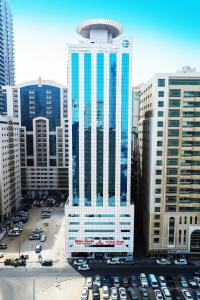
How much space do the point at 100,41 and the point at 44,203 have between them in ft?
270

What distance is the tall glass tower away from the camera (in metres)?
72.6

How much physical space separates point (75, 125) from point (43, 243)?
40495mm

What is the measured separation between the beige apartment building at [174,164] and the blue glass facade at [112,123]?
10658 mm

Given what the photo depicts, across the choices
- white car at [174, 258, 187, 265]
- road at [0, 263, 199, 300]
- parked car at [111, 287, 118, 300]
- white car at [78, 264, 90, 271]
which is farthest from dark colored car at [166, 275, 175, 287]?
white car at [78, 264, 90, 271]

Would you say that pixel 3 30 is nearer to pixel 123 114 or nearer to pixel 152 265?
pixel 123 114

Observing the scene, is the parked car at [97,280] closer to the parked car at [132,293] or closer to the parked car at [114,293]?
the parked car at [114,293]

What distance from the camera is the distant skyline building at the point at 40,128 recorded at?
458 ft

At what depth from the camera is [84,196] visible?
76.6 m

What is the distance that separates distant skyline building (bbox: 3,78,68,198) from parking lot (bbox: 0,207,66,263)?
2990cm

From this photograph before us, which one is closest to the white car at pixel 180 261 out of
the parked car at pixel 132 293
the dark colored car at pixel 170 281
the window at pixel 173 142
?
the dark colored car at pixel 170 281

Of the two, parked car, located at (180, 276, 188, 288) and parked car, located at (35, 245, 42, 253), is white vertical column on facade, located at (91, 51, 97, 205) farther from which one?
parked car, located at (180, 276, 188, 288)

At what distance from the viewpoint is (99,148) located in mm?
75375

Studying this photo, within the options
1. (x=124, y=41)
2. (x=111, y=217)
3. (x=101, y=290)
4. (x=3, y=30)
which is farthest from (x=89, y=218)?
(x=3, y=30)

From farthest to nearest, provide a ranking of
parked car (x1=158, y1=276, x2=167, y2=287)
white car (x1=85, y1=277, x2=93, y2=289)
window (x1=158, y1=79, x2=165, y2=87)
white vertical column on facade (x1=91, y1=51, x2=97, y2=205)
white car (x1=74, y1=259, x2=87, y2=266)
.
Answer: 1. white car (x1=74, y1=259, x2=87, y2=266)
2. window (x1=158, y1=79, x2=165, y2=87)
3. white vertical column on facade (x1=91, y1=51, x2=97, y2=205)
4. parked car (x1=158, y1=276, x2=167, y2=287)
5. white car (x1=85, y1=277, x2=93, y2=289)
